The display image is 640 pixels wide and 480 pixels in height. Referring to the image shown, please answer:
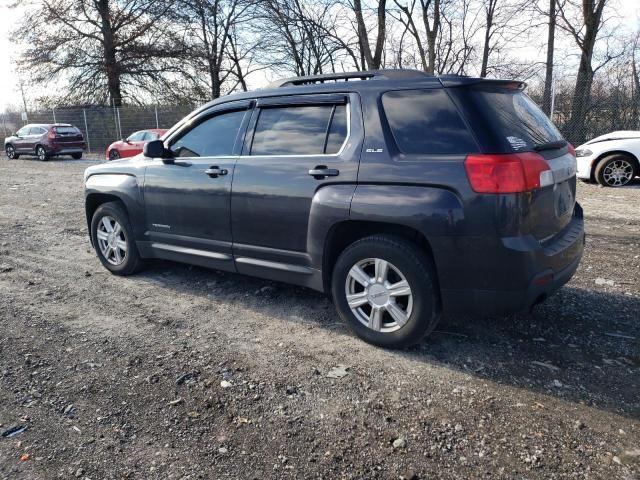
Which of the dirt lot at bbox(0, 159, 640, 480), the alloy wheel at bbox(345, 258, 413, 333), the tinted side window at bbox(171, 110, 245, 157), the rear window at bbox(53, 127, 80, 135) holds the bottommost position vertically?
the dirt lot at bbox(0, 159, 640, 480)

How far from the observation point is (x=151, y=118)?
25578 millimetres

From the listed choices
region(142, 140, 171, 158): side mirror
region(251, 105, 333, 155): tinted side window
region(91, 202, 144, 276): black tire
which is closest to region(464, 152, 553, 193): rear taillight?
region(251, 105, 333, 155): tinted side window

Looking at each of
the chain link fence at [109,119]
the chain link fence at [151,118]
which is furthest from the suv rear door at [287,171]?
the chain link fence at [109,119]

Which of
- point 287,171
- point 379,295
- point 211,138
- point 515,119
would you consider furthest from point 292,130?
point 515,119

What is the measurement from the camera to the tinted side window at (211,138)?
13.9 feet

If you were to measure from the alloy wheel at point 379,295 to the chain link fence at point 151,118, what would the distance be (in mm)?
13681

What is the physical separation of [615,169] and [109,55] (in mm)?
26554

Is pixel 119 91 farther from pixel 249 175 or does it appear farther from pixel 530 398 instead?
pixel 530 398

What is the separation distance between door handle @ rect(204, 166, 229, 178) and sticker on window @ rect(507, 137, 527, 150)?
2.24 metres

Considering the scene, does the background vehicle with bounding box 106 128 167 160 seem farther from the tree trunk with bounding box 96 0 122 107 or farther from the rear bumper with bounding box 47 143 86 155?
the tree trunk with bounding box 96 0 122 107

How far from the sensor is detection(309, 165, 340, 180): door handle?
3.48 metres

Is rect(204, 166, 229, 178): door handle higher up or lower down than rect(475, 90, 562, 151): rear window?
lower down

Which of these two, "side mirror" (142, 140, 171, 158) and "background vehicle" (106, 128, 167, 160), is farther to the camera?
"background vehicle" (106, 128, 167, 160)

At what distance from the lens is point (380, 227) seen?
3438 mm
